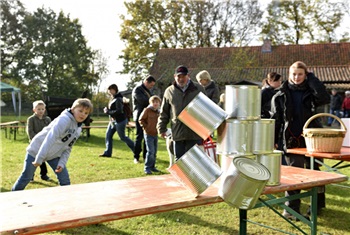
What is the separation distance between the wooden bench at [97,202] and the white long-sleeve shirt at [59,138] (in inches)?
59.1

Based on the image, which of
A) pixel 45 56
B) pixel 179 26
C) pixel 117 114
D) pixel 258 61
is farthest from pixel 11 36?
pixel 117 114

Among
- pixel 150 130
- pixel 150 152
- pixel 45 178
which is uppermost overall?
pixel 150 130

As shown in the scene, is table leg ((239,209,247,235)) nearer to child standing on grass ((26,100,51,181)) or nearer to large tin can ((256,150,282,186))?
Answer: large tin can ((256,150,282,186))

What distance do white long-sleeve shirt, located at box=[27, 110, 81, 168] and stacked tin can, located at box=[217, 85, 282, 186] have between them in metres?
1.93

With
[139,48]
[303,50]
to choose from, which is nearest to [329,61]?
[303,50]

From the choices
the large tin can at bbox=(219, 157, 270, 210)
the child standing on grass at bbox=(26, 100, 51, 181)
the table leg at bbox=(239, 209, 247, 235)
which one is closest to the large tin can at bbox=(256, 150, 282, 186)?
the large tin can at bbox=(219, 157, 270, 210)

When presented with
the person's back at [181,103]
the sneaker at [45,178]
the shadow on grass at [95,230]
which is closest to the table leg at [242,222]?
the shadow on grass at [95,230]

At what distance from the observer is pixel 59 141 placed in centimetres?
404

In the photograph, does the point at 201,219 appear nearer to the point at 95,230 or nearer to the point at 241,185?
the point at 95,230

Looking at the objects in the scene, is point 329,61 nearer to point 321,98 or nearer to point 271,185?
point 321,98

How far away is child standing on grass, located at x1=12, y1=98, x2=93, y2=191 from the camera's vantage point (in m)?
3.94

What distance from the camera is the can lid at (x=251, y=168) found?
224 cm

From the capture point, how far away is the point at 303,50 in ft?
103

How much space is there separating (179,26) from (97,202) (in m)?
34.5
